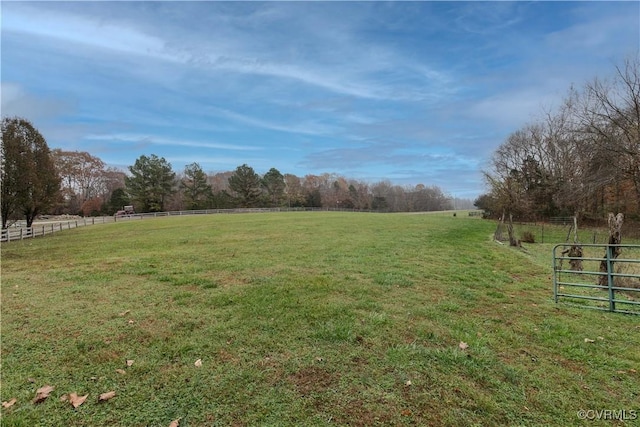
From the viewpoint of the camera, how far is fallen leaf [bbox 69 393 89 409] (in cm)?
305

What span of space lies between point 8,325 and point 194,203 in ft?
206

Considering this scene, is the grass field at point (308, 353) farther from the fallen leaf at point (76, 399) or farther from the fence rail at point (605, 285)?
the fence rail at point (605, 285)

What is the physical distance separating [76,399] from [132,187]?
216ft

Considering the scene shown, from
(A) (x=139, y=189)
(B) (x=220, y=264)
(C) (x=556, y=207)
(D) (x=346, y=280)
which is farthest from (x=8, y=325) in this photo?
(A) (x=139, y=189)

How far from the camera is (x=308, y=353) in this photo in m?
4.01

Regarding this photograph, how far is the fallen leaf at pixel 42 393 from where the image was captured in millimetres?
3113

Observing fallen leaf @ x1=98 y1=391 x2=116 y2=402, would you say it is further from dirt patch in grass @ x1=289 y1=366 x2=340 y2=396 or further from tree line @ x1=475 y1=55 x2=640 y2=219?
tree line @ x1=475 y1=55 x2=640 y2=219

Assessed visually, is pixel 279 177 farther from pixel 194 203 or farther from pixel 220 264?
pixel 220 264

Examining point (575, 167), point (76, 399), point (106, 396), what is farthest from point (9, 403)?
point (575, 167)

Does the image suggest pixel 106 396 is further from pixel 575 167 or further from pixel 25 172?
pixel 575 167

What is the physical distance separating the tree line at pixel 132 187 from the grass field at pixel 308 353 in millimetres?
18213

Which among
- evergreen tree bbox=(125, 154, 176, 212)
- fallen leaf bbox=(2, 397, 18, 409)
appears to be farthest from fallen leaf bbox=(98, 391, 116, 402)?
evergreen tree bbox=(125, 154, 176, 212)

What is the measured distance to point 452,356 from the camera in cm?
391

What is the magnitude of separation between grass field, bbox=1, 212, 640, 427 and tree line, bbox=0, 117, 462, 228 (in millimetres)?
18213
